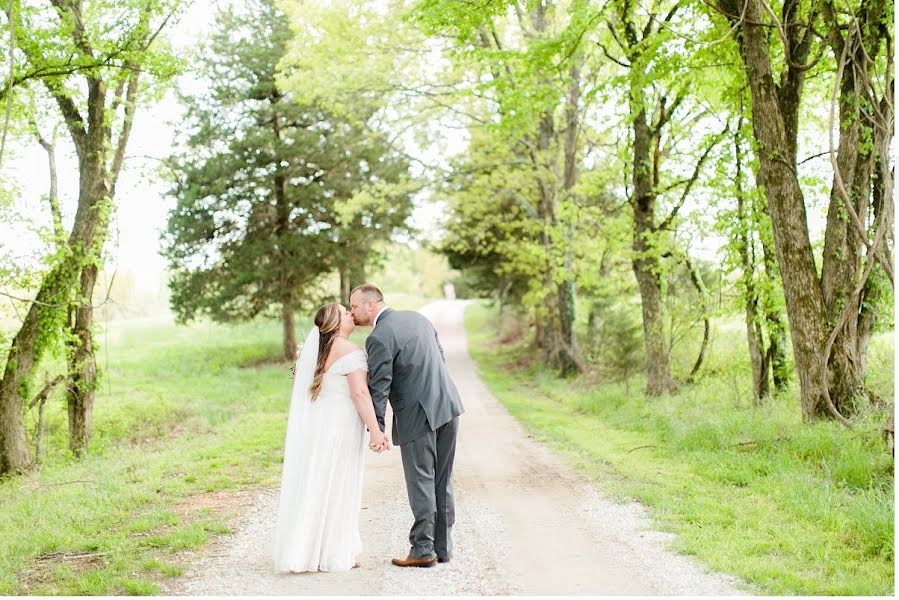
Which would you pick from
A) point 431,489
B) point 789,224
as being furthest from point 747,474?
point 431,489

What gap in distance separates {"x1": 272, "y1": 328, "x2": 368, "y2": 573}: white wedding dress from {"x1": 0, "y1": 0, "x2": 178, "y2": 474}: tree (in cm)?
728

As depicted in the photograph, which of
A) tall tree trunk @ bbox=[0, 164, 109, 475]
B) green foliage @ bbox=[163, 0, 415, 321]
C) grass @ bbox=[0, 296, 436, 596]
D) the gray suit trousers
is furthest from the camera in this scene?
green foliage @ bbox=[163, 0, 415, 321]

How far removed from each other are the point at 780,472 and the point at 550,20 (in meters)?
14.3

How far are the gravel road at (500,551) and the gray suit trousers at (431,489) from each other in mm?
179

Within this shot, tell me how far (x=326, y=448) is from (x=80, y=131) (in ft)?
31.4

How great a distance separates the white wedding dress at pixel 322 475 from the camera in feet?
19.5

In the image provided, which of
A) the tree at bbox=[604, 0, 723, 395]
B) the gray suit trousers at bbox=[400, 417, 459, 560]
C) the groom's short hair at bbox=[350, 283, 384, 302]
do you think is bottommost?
the gray suit trousers at bbox=[400, 417, 459, 560]

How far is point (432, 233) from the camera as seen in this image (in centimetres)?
2906

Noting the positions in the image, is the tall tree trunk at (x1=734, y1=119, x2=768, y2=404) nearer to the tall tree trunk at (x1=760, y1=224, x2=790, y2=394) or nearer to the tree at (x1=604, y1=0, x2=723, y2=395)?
the tall tree trunk at (x1=760, y1=224, x2=790, y2=394)

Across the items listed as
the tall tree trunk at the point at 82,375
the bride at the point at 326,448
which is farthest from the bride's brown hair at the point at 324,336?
the tall tree trunk at the point at 82,375

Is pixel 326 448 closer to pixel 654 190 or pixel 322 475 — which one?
pixel 322 475

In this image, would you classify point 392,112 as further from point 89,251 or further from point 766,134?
point 766,134

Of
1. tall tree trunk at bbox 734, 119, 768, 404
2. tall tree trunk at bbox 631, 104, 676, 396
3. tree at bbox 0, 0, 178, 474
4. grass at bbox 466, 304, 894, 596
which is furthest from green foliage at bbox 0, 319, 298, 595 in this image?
tall tree trunk at bbox 734, 119, 768, 404

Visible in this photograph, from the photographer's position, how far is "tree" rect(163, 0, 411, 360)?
25484mm
